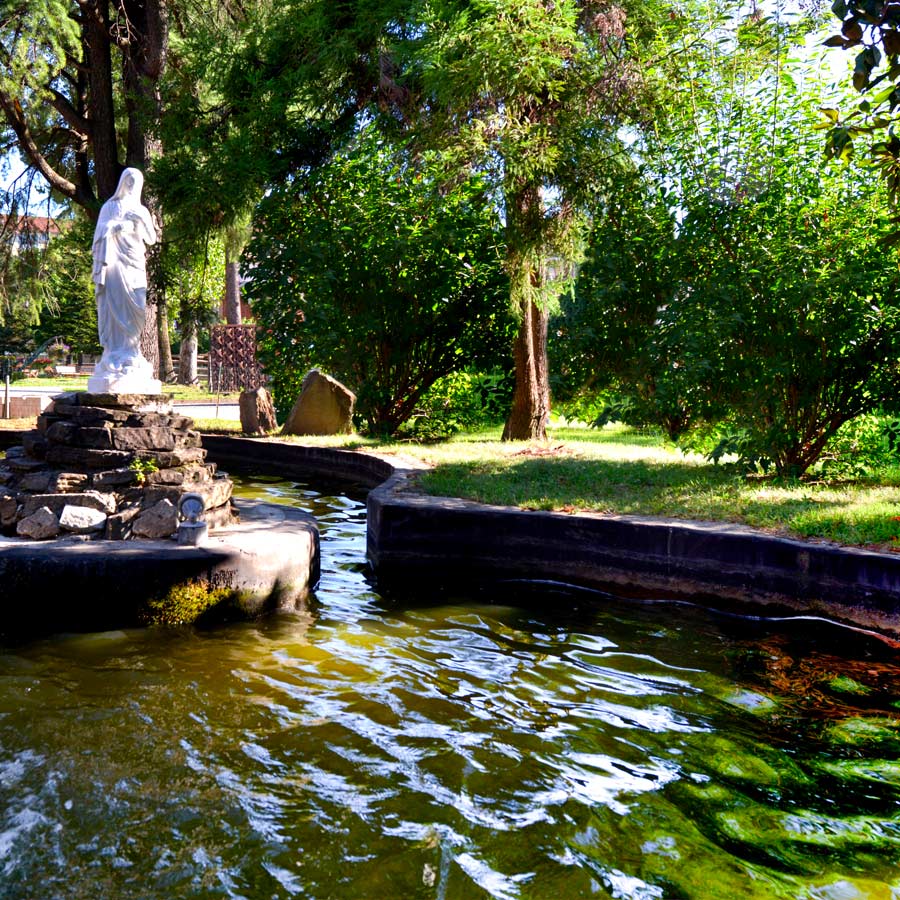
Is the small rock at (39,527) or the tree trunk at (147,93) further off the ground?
the tree trunk at (147,93)

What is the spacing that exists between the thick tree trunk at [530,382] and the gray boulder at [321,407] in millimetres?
4067

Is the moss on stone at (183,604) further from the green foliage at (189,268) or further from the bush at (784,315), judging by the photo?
the green foliage at (189,268)

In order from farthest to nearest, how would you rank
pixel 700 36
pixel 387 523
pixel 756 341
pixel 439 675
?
pixel 700 36, pixel 756 341, pixel 387 523, pixel 439 675

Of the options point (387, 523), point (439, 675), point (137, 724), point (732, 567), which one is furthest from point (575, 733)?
point (387, 523)

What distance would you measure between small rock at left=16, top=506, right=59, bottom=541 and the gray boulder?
9.94 m

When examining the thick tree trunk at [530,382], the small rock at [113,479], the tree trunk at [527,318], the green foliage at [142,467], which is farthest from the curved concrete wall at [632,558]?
the thick tree trunk at [530,382]

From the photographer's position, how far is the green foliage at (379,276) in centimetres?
1515

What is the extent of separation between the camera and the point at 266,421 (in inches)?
696

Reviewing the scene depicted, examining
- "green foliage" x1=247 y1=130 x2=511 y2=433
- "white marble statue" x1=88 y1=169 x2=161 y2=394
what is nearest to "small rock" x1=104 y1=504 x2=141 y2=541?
"white marble statue" x1=88 y1=169 x2=161 y2=394

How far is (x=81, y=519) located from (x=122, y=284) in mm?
2279

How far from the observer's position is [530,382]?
1368 cm

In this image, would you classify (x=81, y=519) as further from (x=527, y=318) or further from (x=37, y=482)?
(x=527, y=318)

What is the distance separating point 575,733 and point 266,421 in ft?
44.7

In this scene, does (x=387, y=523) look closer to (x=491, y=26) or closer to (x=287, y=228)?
(x=491, y=26)
